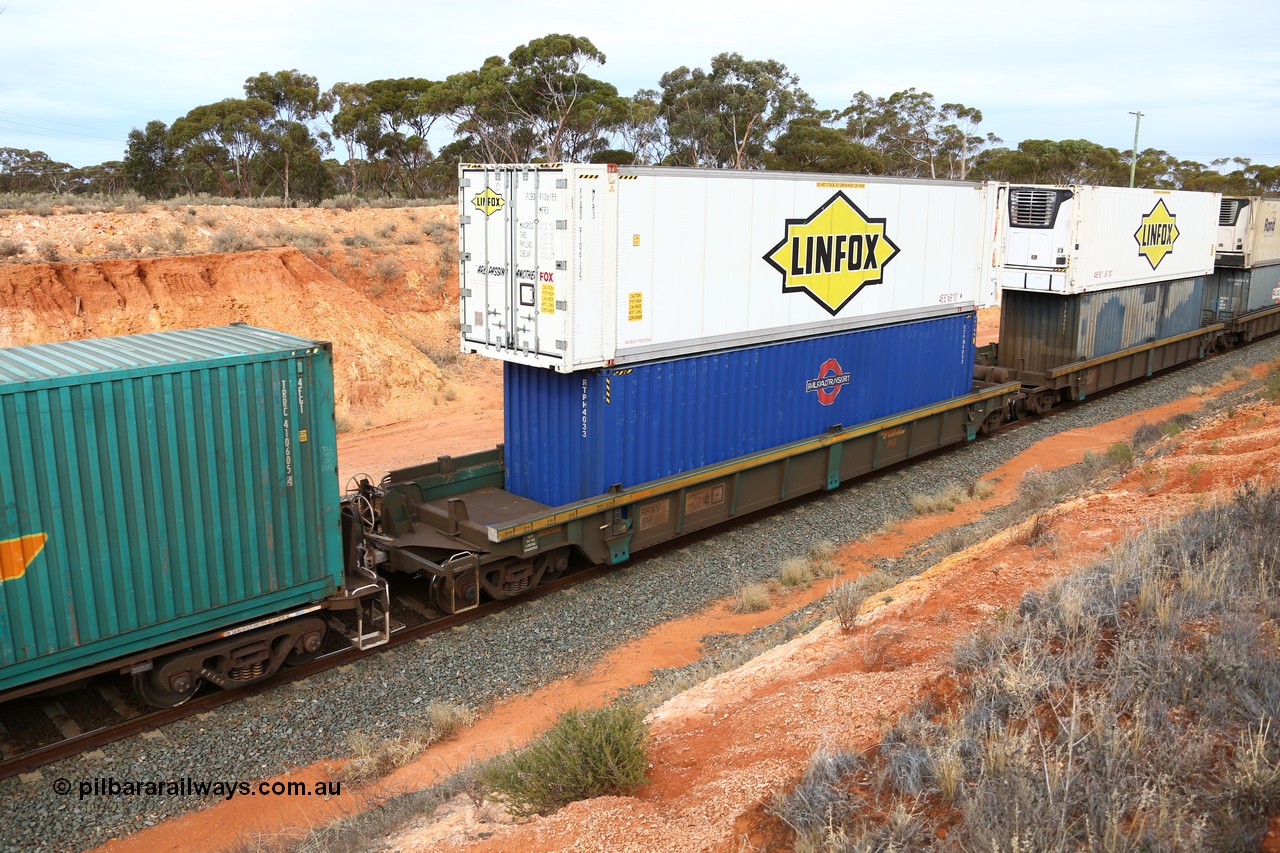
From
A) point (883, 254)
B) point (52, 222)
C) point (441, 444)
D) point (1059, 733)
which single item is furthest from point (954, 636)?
point (52, 222)

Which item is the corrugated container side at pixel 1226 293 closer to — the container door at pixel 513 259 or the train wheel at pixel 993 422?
the train wheel at pixel 993 422

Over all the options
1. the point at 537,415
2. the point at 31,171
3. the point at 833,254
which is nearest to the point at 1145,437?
the point at 833,254

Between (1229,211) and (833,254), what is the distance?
19.4 meters

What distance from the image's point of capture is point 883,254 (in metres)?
14.6

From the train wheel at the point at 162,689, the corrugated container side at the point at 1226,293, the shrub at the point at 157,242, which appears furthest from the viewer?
the corrugated container side at the point at 1226,293

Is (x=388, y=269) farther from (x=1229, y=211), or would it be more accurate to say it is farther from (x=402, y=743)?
(x=1229, y=211)

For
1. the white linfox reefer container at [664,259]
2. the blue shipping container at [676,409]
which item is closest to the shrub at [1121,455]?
the blue shipping container at [676,409]

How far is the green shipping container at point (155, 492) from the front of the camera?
7.45 meters

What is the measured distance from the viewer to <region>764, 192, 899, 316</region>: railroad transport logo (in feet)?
43.1

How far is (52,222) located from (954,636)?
24738 mm

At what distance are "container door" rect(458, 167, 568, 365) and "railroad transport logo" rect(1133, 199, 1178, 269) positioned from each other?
1583 cm

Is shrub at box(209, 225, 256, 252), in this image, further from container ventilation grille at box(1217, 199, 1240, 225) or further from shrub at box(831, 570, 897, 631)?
container ventilation grille at box(1217, 199, 1240, 225)

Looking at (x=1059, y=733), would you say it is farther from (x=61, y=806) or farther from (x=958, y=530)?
(x=958, y=530)

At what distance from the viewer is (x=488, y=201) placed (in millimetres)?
11414
